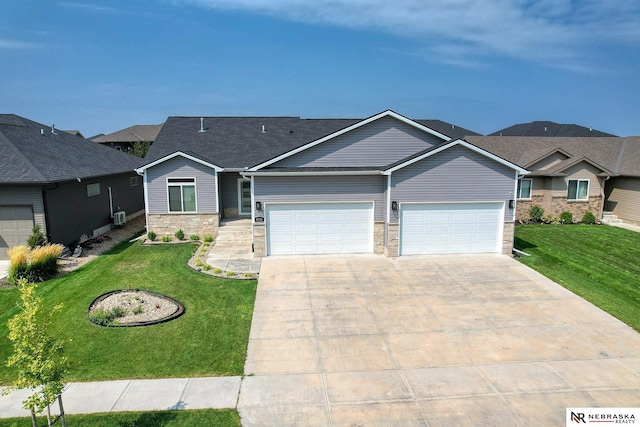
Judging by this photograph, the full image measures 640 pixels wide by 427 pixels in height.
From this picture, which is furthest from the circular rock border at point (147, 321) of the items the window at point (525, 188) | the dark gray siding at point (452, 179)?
the window at point (525, 188)

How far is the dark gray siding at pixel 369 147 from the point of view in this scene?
53.1 feet

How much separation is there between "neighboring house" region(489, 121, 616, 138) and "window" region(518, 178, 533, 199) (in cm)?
1921

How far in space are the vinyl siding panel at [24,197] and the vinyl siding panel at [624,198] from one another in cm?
2972

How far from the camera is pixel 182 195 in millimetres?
19344

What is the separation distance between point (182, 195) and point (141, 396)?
525 inches

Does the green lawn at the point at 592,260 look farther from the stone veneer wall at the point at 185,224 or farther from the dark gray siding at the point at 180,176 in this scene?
→ the dark gray siding at the point at 180,176

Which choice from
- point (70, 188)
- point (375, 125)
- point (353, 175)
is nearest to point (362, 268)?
point (353, 175)

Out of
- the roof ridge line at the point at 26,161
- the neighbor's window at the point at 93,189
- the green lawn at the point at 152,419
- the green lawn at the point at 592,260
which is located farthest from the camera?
the neighbor's window at the point at 93,189

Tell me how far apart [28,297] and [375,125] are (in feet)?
44.2

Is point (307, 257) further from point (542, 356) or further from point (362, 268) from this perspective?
point (542, 356)

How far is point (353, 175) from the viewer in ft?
51.4

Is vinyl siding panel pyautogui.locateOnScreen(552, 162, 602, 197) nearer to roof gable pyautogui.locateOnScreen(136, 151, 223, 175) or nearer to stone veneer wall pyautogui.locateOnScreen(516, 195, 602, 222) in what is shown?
stone veneer wall pyautogui.locateOnScreen(516, 195, 602, 222)

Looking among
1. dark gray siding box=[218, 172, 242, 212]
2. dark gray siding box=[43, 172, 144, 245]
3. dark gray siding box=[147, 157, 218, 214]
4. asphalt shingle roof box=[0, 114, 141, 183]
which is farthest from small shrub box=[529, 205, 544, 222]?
dark gray siding box=[43, 172, 144, 245]

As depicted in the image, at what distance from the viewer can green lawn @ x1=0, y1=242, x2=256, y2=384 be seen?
26.6 feet
